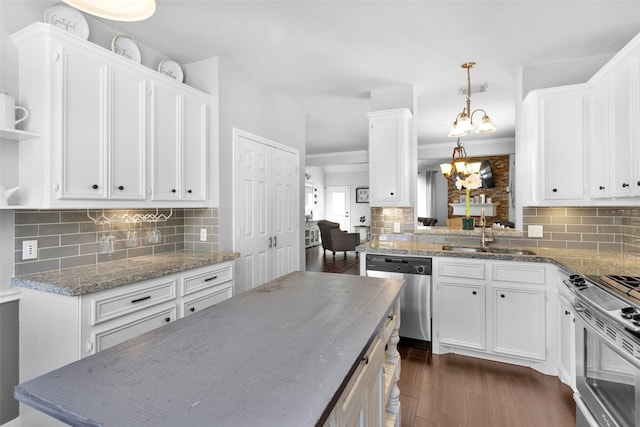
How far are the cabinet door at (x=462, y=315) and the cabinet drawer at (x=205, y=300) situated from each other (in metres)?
1.91

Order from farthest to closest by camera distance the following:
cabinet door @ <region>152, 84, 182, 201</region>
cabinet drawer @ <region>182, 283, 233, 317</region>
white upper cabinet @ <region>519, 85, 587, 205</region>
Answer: white upper cabinet @ <region>519, 85, 587, 205</region>
cabinet door @ <region>152, 84, 182, 201</region>
cabinet drawer @ <region>182, 283, 233, 317</region>

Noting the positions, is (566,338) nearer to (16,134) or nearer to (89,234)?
(89,234)

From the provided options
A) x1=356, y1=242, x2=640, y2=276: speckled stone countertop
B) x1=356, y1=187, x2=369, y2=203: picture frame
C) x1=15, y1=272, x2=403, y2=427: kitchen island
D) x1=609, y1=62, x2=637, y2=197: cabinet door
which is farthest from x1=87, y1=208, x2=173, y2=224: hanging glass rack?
x1=356, y1=187, x2=369, y2=203: picture frame

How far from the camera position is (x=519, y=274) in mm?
2561

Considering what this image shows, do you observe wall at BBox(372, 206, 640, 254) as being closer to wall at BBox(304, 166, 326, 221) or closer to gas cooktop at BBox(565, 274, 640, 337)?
gas cooktop at BBox(565, 274, 640, 337)

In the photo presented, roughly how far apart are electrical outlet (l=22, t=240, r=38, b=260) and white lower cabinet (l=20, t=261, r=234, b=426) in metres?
0.22

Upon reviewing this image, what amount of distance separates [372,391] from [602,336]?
44.9 inches

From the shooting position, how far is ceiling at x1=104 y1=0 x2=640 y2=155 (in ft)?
7.27

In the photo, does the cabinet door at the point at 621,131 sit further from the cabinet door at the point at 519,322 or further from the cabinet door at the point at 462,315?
the cabinet door at the point at 462,315

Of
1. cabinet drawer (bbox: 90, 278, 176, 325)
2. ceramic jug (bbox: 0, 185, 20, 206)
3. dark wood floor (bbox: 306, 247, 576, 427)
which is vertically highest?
ceramic jug (bbox: 0, 185, 20, 206)

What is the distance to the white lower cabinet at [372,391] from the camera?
909mm

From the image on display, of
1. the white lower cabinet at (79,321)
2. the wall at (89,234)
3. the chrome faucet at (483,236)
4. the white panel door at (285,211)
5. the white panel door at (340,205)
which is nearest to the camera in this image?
the white lower cabinet at (79,321)

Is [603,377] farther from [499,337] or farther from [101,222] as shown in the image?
[101,222]

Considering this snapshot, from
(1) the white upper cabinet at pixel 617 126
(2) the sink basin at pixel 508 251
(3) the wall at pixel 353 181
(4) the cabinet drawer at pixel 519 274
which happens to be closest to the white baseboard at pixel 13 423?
(4) the cabinet drawer at pixel 519 274
